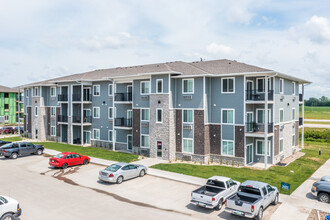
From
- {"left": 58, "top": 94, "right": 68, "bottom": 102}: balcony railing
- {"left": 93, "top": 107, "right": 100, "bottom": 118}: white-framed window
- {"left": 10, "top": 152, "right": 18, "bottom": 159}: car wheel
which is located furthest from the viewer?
{"left": 58, "top": 94, "right": 68, "bottom": 102}: balcony railing

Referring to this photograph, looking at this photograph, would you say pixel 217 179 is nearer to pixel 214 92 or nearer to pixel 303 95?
pixel 214 92

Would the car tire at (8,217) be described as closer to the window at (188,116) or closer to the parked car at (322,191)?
the parked car at (322,191)

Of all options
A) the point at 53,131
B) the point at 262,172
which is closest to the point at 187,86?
the point at 262,172

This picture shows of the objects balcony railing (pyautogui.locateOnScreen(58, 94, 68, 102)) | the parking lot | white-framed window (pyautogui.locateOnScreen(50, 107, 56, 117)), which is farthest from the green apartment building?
the parking lot

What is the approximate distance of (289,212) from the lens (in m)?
14.7

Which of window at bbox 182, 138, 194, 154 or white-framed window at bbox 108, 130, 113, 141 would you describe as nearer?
window at bbox 182, 138, 194, 154

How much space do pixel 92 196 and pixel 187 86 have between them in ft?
47.5

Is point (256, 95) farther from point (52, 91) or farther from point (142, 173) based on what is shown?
point (52, 91)

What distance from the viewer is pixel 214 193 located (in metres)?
15.2

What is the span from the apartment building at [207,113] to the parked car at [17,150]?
842 centimetres

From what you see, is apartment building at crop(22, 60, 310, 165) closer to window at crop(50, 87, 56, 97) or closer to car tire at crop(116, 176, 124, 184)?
car tire at crop(116, 176, 124, 184)

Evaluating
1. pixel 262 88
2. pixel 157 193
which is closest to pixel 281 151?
pixel 262 88

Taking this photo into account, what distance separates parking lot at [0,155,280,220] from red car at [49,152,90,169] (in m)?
0.67

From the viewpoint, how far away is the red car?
23644 mm
